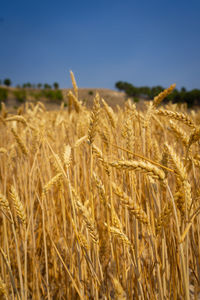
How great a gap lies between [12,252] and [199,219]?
95cm

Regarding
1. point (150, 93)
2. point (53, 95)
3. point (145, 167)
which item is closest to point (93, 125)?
point (145, 167)

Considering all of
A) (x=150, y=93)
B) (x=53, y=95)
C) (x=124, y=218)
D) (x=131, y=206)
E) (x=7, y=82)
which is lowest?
(x=124, y=218)

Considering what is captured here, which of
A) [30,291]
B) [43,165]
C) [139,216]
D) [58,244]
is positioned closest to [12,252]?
[30,291]

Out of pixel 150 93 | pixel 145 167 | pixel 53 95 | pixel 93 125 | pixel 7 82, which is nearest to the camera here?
pixel 145 167

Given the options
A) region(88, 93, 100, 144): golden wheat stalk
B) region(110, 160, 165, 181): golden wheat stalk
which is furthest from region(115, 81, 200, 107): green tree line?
region(110, 160, 165, 181): golden wheat stalk

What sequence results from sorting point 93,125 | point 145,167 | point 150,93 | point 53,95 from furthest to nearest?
1. point 53,95
2. point 150,93
3. point 93,125
4. point 145,167

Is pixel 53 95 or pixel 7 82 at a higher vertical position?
pixel 7 82

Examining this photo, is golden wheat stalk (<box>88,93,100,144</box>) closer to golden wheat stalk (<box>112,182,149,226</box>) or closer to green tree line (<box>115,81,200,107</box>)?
golden wheat stalk (<box>112,182,149,226</box>)

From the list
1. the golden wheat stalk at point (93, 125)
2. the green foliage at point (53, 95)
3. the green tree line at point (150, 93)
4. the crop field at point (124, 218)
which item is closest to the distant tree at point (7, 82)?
the green foliage at point (53, 95)

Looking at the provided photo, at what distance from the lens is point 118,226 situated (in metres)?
0.51

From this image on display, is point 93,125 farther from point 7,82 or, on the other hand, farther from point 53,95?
point 7,82

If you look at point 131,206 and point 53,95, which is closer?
point 131,206

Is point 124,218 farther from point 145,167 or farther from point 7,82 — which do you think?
point 7,82

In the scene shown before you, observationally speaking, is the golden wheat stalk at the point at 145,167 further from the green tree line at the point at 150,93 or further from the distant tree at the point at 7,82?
the distant tree at the point at 7,82
